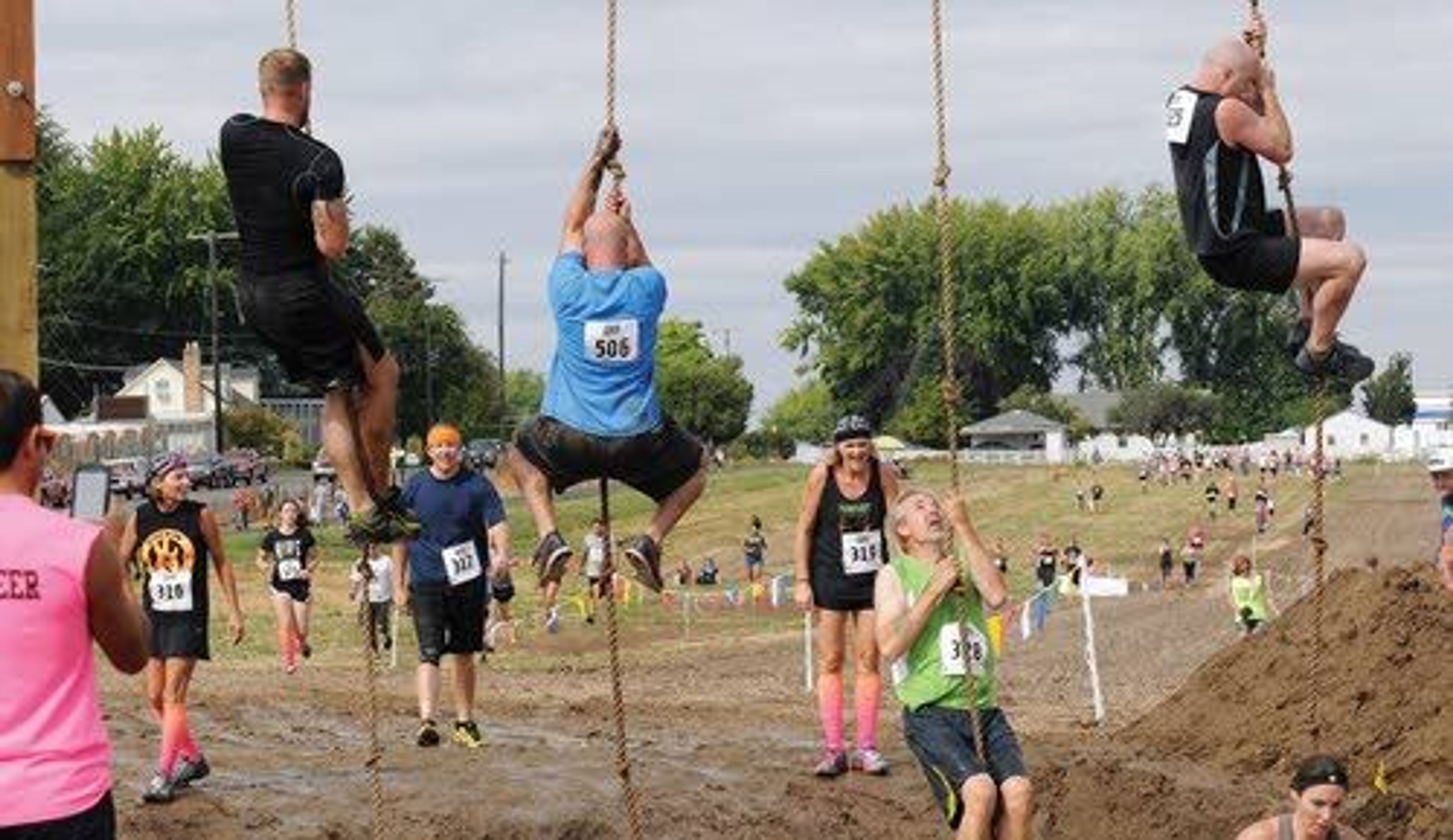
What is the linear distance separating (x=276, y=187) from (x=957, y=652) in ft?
13.2

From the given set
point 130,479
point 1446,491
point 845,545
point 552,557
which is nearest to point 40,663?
point 552,557

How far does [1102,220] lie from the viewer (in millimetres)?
90500

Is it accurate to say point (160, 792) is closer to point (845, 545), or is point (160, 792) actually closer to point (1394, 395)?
point (845, 545)

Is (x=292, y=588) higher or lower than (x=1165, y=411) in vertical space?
lower

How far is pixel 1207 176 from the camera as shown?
10.2 m

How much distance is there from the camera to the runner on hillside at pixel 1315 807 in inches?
432

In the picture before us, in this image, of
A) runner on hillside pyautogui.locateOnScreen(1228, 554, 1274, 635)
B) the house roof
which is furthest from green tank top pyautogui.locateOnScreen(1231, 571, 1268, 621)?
the house roof

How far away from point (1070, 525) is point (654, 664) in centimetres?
4225

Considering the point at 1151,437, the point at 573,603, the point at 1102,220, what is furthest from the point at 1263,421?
the point at 573,603

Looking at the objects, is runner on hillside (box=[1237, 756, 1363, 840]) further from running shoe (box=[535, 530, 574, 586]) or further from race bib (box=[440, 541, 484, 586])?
race bib (box=[440, 541, 484, 586])

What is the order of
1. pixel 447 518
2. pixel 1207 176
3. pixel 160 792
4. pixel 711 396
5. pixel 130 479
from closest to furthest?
pixel 1207 176
pixel 160 792
pixel 447 518
pixel 130 479
pixel 711 396

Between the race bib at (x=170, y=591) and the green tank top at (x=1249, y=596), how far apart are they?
18800 millimetres

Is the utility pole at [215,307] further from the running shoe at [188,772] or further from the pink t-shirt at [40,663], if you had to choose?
the pink t-shirt at [40,663]

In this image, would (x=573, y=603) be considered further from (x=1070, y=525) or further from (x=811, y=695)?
(x=1070, y=525)
